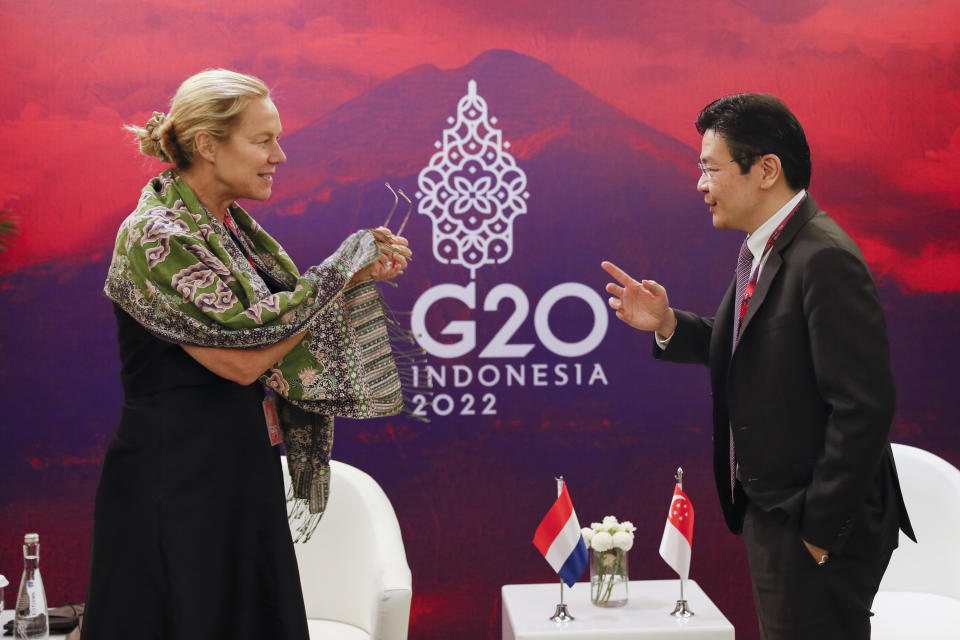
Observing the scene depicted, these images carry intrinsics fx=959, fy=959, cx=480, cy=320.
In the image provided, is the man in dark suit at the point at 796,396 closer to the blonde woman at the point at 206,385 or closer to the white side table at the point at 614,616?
the white side table at the point at 614,616

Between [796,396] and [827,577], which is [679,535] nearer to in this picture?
[827,577]

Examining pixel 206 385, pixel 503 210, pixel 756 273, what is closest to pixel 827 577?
pixel 756 273

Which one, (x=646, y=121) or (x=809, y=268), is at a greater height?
(x=646, y=121)

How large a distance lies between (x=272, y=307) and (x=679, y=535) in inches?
74.3

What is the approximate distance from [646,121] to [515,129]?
558 mm

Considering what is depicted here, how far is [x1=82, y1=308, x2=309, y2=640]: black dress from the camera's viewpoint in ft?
7.05

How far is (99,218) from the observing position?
150 inches

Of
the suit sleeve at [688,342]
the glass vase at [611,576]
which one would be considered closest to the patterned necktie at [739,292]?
the suit sleeve at [688,342]

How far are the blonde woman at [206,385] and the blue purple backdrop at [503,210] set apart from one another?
147 cm

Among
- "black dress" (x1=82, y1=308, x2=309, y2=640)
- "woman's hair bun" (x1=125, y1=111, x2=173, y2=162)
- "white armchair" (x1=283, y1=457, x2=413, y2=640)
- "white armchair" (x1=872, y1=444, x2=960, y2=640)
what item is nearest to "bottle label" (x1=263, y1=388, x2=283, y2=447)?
"black dress" (x1=82, y1=308, x2=309, y2=640)

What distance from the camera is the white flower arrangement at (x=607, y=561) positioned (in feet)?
11.0

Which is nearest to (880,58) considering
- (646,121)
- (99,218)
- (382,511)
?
(646,121)

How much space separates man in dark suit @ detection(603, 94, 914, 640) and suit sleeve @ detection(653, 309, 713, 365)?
29 centimetres

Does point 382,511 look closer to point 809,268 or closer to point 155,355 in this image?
point 155,355
